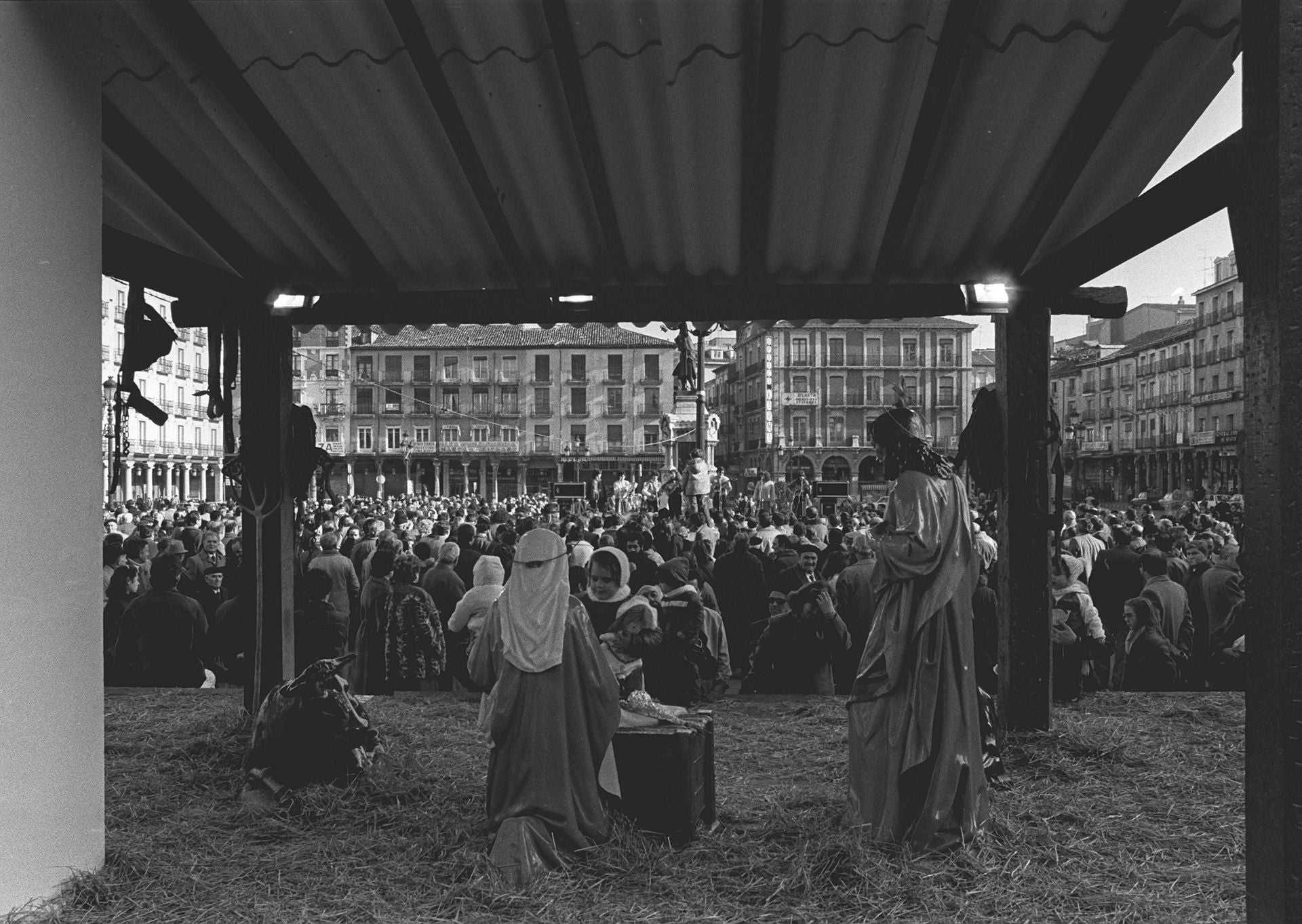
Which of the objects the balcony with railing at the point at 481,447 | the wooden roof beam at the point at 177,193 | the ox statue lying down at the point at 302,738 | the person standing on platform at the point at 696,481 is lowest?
the ox statue lying down at the point at 302,738

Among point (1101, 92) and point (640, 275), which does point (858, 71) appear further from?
point (640, 275)

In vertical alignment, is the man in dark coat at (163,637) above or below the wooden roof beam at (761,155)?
below

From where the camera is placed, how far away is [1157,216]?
15.4 ft

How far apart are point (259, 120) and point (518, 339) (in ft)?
226

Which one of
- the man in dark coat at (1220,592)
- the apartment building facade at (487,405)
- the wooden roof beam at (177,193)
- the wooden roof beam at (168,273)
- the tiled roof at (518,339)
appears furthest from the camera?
the apartment building facade at (487,405)

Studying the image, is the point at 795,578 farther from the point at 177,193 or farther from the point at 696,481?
the point at 696,481

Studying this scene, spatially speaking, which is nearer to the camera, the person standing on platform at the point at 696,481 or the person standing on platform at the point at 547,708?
the person standing on platform at the point at 547,708

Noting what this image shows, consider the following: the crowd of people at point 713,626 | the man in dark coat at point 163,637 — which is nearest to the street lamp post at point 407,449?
the crowd of people at point 713,626

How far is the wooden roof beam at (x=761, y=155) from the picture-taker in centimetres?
430

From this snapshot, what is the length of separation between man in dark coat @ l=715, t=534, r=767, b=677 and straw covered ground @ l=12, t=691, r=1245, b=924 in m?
2.78

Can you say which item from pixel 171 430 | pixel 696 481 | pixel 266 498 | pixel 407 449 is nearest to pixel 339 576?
pixel 266 498

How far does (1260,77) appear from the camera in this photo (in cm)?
289

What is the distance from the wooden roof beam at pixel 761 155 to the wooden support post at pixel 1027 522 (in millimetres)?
1587

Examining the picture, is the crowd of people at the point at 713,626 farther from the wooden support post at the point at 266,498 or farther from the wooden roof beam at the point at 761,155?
the wooden roof beam at the point at 761,155
